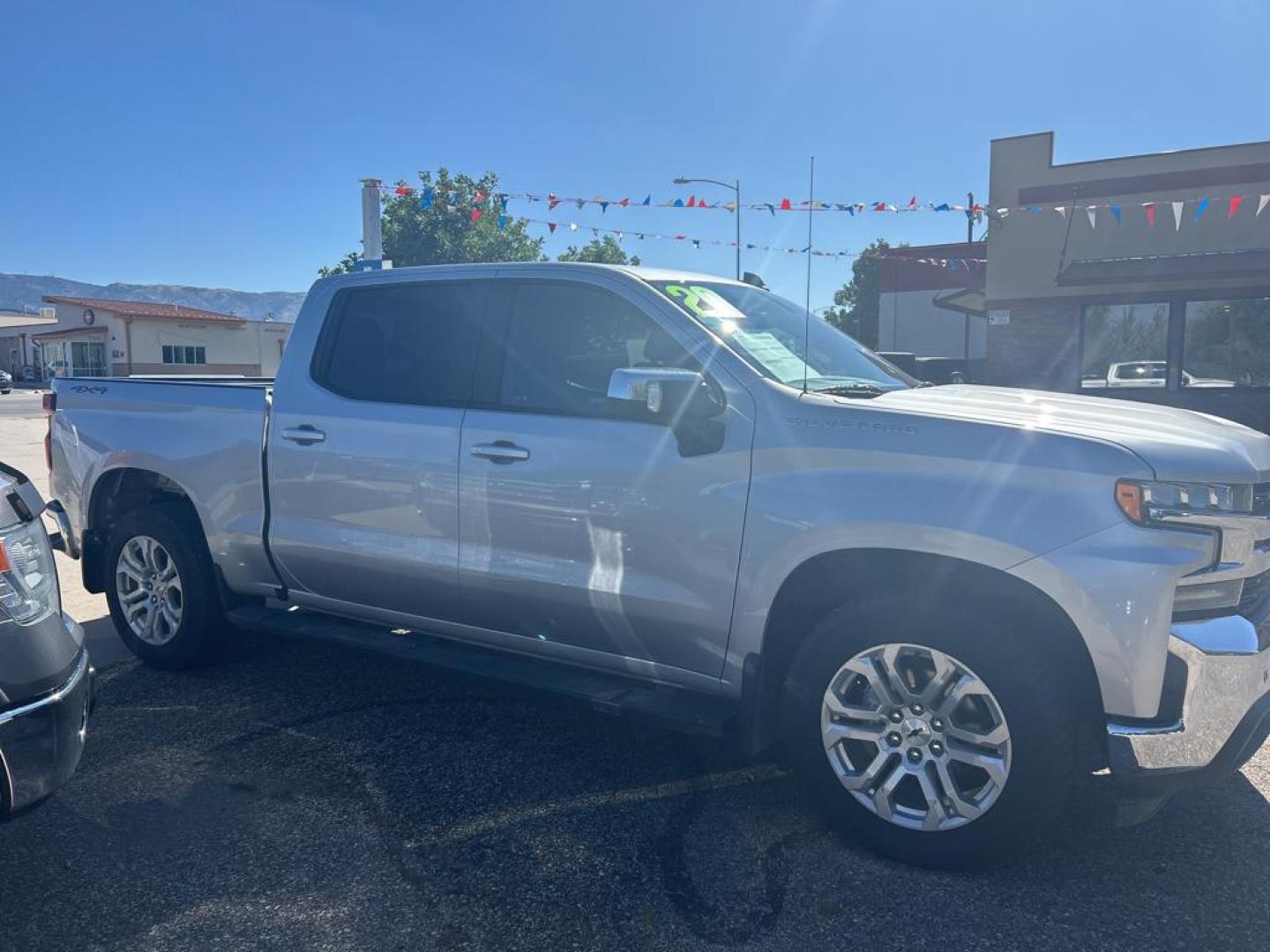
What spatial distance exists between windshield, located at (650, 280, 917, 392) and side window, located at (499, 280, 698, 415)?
0.18m

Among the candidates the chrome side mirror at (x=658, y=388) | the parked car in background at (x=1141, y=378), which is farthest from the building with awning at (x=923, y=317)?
the chrome side mirror at (x=658, y=388)

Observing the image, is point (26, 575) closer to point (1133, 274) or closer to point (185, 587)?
point (185, 587)

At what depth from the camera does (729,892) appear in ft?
9.90

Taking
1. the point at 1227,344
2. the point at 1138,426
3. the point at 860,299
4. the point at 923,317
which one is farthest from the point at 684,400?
the point at 860,299

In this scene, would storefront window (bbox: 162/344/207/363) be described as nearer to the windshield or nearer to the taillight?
the taillight

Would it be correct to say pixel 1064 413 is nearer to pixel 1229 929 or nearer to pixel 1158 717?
pixel 1158 717

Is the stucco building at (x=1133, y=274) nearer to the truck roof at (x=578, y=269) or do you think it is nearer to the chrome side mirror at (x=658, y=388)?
the truck roof at (x=578, y=269)

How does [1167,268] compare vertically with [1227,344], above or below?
above

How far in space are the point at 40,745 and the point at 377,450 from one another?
190 centimetres

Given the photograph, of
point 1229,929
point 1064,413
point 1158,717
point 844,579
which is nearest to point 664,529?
point 844,579

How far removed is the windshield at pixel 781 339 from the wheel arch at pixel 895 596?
691 millimetres

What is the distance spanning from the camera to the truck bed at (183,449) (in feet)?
15.3

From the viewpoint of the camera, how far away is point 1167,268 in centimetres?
1647

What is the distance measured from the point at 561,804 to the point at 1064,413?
7.09 feet
